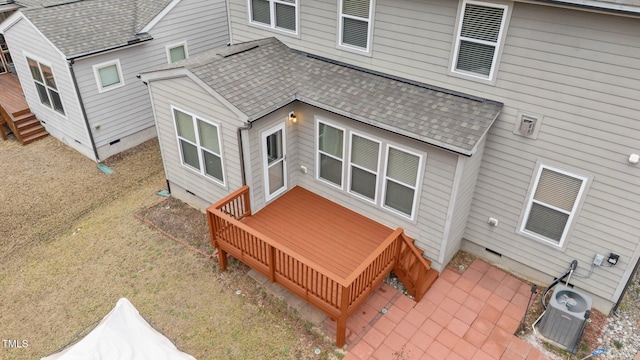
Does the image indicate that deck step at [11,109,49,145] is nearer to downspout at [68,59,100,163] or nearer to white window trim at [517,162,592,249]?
downspout at [68,59,100,163]

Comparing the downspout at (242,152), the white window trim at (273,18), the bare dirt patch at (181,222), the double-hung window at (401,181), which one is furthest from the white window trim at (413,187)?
the bare dirt patch at (181,222)

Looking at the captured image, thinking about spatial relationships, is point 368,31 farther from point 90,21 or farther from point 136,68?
point 90,21

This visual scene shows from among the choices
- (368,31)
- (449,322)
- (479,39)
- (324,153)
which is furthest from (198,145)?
(449,322)

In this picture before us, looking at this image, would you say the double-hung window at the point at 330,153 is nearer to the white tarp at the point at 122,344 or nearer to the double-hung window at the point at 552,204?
the double-hung window at the point at 552,204

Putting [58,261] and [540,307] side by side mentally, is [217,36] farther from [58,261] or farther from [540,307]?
[540,307]

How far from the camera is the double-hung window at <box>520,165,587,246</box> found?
735cm

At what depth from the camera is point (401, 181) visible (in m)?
8.28

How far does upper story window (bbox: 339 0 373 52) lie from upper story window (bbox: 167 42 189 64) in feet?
22.2

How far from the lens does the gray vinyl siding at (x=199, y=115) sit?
843 centimetres

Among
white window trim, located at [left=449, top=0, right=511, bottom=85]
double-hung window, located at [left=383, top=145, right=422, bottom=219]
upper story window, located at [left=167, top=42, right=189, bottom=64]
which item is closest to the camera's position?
white window trim, located at [left=449, top=0, right=511, bottom=85]

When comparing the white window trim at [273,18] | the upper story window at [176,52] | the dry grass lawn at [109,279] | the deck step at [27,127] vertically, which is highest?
the white window trim at [273,18]

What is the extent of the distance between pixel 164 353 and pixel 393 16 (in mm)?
6736

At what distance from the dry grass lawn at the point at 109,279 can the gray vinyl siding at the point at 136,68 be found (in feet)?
5.47

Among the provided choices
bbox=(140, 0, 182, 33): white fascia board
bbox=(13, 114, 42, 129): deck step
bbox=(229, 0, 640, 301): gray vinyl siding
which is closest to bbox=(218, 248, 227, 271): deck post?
bbox=(229, 0, 640, 301): gray vinyl siding
